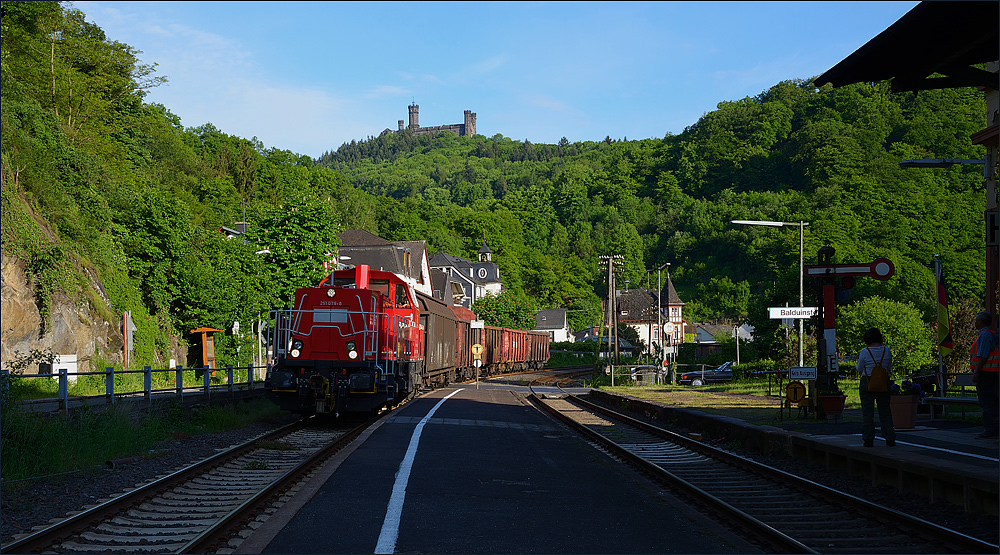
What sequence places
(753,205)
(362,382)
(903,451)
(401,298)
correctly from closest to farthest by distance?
(903,451), (362,382), (401,298), (753,205)

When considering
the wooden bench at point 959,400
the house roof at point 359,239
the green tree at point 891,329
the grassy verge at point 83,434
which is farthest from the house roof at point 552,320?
the grassy verge at point 83,434

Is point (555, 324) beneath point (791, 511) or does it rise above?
above

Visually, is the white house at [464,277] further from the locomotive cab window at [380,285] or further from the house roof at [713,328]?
the locomotive cab window at [380,285]

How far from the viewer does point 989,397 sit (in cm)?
1174

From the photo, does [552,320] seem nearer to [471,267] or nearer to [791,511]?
[471,267]

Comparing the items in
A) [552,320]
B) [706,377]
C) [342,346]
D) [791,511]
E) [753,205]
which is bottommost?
[706,377]

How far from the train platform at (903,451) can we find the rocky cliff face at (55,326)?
20.9 m

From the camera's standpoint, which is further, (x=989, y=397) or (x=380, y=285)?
(x=380, y=285)

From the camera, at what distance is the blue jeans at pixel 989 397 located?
457 inches

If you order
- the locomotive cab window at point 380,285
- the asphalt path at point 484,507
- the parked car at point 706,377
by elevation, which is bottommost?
the parked car at point 706,377

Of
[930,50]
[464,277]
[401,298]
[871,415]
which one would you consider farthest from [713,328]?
[930,50]

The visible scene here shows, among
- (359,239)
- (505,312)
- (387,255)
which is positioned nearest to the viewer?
(387,255)

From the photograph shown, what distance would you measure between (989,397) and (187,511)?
10902 millimetres

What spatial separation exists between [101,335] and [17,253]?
18.9 feet
